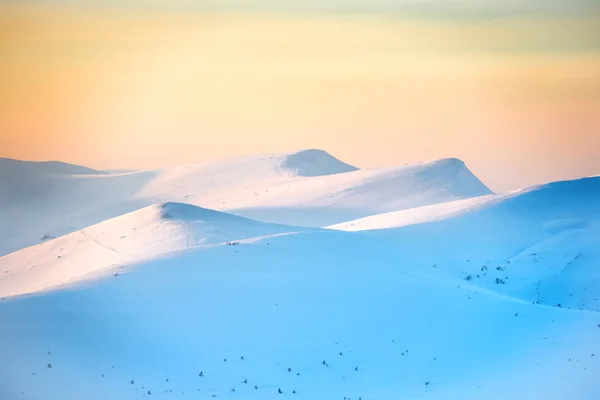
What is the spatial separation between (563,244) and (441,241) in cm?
485

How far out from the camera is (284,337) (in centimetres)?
2372

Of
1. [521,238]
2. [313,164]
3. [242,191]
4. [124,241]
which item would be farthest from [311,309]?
[313,164]

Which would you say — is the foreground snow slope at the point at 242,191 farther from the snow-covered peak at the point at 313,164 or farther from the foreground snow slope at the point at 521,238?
the foreground snow slope at the point at 521,238

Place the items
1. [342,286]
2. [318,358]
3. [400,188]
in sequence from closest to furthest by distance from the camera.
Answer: [318,358], [342,286], [400,188]

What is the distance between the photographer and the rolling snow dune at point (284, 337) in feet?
68.8

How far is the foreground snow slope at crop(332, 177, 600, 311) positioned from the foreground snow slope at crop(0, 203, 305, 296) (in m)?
6.14

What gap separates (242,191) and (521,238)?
34.0m

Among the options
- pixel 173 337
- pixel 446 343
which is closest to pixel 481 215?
pixel 446 343

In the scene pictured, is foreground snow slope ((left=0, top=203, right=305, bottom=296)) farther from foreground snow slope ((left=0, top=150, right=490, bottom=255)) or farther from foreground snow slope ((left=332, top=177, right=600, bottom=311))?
foreground snow slope ((left=0, top=150, right=490, bottom=255))

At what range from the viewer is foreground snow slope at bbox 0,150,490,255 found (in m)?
61.8

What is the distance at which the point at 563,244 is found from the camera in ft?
124

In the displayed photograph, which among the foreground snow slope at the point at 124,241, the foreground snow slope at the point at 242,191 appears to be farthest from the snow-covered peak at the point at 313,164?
the foreground snow slope at the point at 124,241

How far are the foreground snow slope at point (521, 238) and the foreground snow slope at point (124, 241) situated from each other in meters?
6.14

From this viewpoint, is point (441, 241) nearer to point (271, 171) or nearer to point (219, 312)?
point (219, 312)
